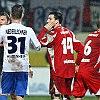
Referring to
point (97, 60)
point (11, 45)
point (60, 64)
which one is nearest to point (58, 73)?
point (60, 64)

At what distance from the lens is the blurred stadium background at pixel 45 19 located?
49.1 ft

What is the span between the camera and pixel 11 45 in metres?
9.91

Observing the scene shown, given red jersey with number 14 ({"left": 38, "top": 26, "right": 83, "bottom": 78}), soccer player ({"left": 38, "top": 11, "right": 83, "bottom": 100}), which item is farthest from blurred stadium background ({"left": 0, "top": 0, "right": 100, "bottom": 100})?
red jersey with number 14 ({"left": 38, "top": 26, "right": 83, "bottom": 78})

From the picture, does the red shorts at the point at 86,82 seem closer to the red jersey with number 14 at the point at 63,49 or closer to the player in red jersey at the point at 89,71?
the player in red jersey at the point at 89,71

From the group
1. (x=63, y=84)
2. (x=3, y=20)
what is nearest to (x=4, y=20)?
(x=3, y=20)

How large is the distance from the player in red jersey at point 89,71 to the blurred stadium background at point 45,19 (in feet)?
14.2

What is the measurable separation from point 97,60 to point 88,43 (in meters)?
0.28

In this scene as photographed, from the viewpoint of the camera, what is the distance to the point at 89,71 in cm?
1063

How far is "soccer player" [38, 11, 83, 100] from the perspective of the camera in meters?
11.1

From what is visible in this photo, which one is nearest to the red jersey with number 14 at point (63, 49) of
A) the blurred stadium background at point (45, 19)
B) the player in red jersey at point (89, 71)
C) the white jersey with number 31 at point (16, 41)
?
the player in red jersey at point (89, 71)

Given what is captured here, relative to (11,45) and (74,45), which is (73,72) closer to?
(74,45)

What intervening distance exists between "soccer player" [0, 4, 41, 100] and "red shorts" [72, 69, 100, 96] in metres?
0.92

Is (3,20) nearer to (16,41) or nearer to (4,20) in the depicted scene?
(4,20)

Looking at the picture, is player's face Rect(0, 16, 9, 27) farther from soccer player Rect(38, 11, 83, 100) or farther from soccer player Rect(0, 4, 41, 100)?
soccer player Rect(0, 4, 41, 100)
